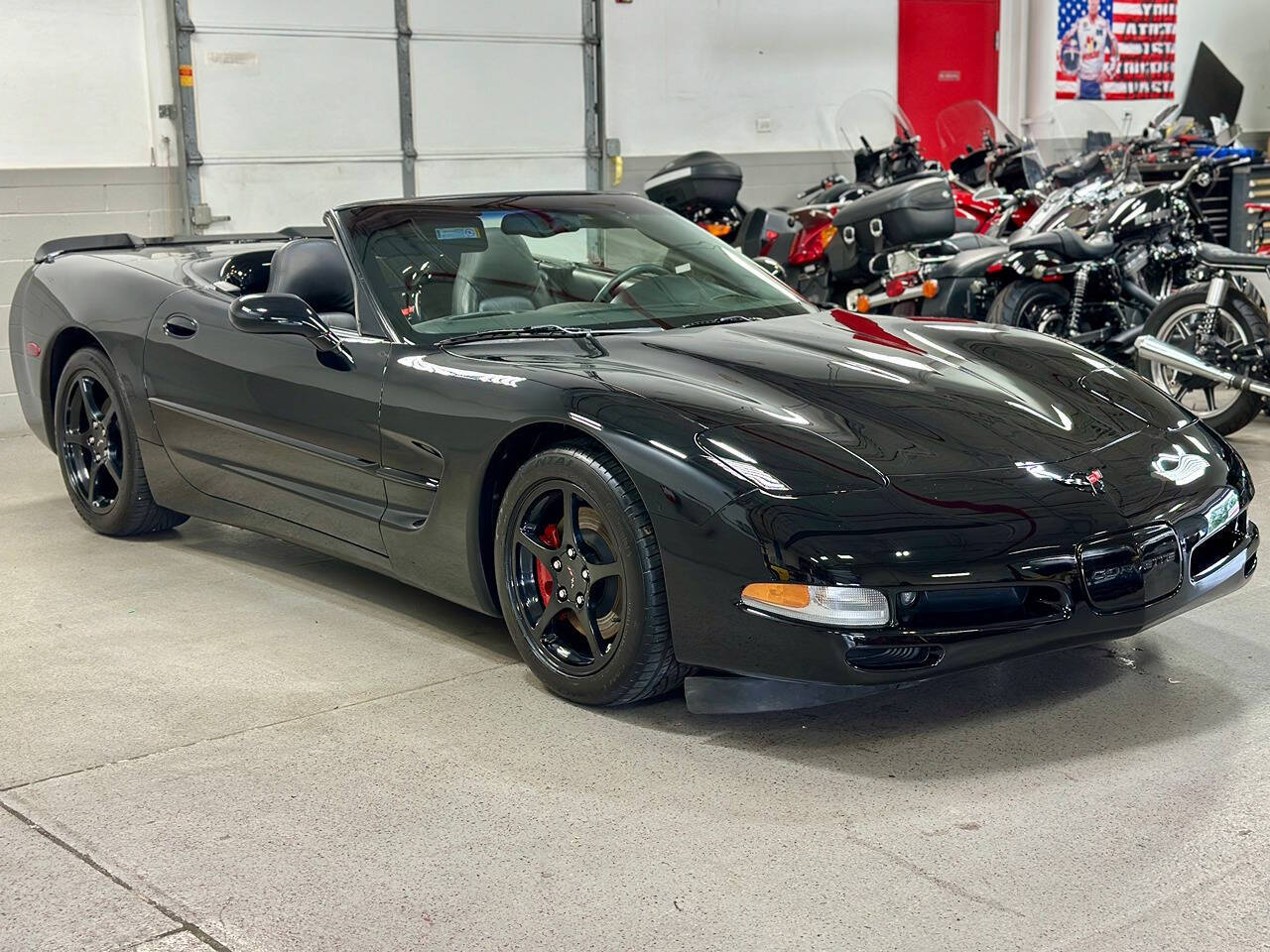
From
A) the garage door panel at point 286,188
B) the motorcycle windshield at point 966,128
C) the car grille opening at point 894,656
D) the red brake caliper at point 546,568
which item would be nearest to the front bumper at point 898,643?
the car grille opening at point 894,656

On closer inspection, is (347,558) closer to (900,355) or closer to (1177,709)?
(900,355)

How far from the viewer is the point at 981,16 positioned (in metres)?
13.3

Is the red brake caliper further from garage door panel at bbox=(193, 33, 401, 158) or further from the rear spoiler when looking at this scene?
garage door panel at bbox=(193, 33, 401, 158)

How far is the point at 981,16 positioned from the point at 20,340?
33.0 ft

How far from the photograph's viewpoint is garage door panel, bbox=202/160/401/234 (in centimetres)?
920

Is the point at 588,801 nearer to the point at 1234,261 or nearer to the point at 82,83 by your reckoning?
the point at 1234,261

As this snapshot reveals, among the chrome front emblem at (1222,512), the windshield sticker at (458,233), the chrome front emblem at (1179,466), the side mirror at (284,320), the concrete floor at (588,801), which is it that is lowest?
the concrete floor at (588,801)

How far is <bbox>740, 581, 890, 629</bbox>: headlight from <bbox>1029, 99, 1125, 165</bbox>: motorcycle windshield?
11.0m

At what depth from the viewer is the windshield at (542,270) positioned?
4.09m

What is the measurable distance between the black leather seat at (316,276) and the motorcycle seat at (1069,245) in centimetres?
398

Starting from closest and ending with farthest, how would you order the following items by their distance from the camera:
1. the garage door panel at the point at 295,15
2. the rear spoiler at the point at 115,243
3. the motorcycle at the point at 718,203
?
the rear spoiler at the point at 115,243 → the garage door panel at the point at 295,15 → the motorcycle at the point at 718,203

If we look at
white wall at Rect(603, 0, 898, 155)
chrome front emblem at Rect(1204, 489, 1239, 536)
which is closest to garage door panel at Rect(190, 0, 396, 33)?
white wall at Rect(603, 0, 898, 155)

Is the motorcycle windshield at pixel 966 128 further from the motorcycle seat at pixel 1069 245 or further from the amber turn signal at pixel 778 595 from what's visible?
the amber turn signal at pixel 778 595

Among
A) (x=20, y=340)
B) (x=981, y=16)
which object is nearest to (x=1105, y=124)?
(x=981, y=16)
